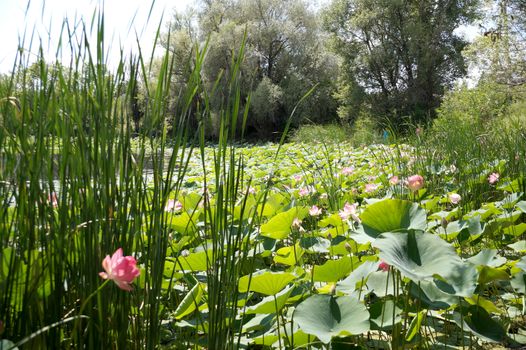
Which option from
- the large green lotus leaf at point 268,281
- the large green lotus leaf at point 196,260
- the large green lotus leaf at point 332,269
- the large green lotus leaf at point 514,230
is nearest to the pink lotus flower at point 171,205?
the large green lotus leaf at point 196,260

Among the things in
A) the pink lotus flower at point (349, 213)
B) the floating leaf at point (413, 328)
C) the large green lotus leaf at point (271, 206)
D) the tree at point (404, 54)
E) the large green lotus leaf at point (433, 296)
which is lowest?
the floating leaf at point (413, 328)

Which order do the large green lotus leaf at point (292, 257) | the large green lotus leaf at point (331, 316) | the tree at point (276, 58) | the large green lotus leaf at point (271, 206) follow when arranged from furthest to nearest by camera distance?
the tree at point (276, 58) → the large green lotus leaf at point (271, 206) → the large green lotus leaf at point (292, 257) → the large green lotus leaf at point (331, 316)

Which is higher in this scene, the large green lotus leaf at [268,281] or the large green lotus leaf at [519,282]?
the large green lotus leaf at [268,281]

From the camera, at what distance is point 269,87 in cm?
1512

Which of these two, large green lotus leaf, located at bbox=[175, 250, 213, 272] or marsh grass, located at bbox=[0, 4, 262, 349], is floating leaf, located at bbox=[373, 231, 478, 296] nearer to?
marsh grass, located at bbox=[0, 4, 262, 349]

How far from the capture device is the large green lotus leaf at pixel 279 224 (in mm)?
1230

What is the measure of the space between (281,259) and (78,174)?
24.9 inches

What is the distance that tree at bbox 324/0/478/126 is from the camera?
14.4 m

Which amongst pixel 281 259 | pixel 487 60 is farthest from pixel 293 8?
pixel 281 259

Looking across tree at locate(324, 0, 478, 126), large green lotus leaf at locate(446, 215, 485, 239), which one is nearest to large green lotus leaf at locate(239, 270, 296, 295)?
large green lotus leaf at locate(446, 215, 485, 239)

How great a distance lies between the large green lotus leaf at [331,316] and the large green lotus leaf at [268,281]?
0.08 m

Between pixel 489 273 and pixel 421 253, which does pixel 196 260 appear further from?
pixel 489 273

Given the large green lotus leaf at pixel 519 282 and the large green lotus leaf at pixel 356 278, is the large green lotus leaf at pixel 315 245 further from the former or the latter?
the large green lotus leaf at pixel 519 282

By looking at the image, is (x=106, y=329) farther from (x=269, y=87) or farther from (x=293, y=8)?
(x=293, y=8)
